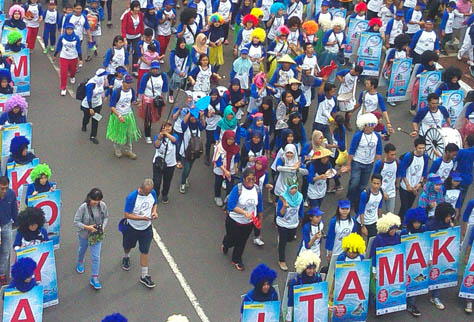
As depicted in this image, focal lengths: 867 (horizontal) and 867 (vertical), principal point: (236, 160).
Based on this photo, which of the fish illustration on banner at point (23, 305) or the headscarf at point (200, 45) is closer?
→ the fish illustration on banner at point (23, 305)

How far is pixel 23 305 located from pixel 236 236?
3.63 metres

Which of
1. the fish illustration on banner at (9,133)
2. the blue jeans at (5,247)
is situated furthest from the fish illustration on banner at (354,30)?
the blue jeans at (5,247)

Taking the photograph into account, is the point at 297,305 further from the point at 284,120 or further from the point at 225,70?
the point at 225,70

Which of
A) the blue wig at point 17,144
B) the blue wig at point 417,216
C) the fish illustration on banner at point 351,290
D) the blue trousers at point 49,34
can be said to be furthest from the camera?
the blue trousers at point 49,34

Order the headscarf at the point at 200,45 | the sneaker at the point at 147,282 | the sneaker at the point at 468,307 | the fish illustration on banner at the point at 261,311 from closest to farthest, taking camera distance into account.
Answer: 1. the fish illustration on banner at the point at 261,311
2. the sneaker at the point at 147,282
3. the sneaker at the point at 468,307
4. the headscarf at the point at 200,45

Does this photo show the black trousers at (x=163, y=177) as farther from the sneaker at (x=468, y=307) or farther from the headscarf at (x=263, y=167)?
the sneaker at (x=468, y=307)

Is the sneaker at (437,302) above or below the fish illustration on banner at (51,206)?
below

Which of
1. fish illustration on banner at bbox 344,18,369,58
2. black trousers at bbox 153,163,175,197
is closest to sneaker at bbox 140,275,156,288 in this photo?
black trousers at bbox 153,163,175,197

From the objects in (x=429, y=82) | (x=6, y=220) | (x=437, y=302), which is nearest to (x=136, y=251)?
(x=6, y=220)

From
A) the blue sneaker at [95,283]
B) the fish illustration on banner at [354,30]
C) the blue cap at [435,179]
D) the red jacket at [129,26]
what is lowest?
the blue sneaker at [95,283]

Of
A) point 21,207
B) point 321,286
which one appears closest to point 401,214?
point 321,286

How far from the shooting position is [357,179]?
14.9 m

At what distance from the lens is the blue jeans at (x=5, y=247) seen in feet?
40.7

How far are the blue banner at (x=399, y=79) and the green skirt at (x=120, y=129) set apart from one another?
5.75 meters
